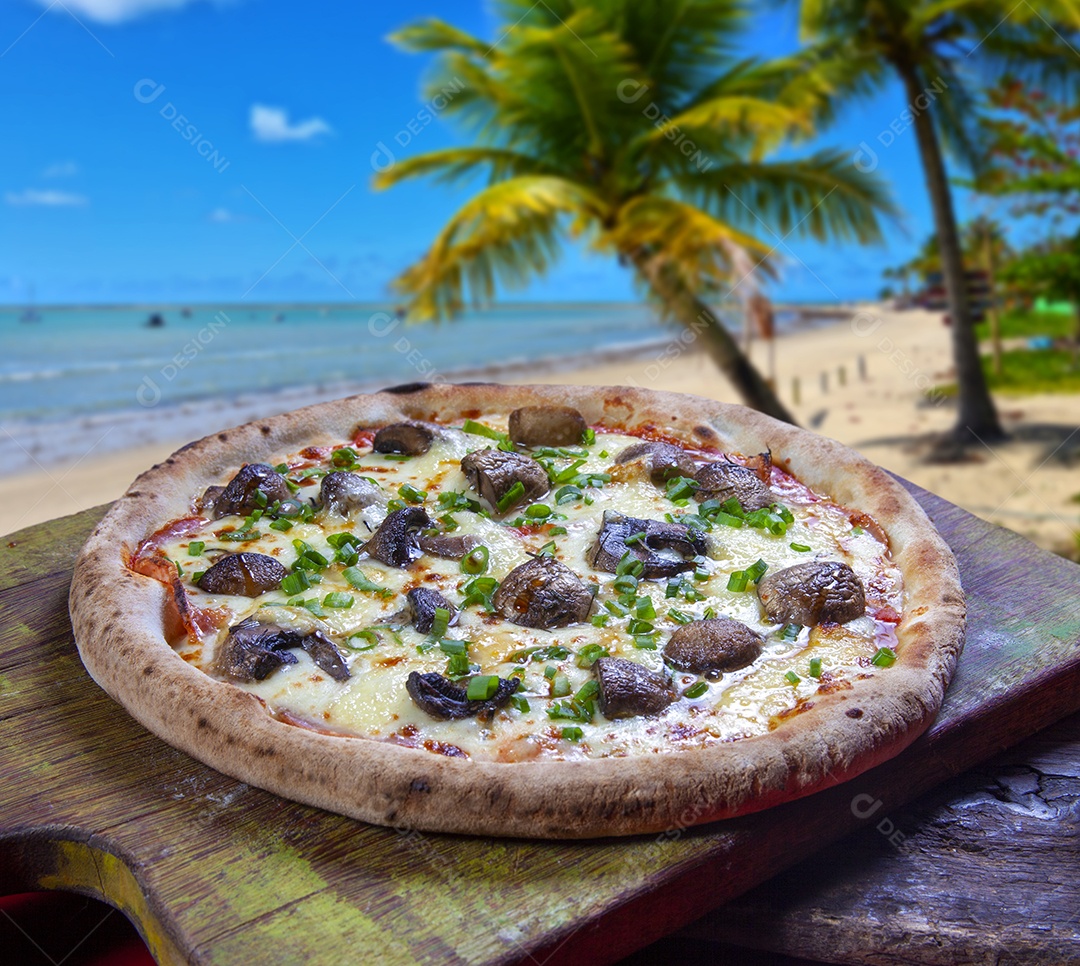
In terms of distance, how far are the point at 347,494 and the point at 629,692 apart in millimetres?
1930

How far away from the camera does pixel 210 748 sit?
9.45 ft

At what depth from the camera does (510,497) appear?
4.40 m

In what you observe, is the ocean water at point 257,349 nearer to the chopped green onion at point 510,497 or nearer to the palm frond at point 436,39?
the palm frond at point 436,39

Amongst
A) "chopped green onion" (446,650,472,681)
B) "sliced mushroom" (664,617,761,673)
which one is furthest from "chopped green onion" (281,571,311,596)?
"sliced mushroom" (664,617,761,673)

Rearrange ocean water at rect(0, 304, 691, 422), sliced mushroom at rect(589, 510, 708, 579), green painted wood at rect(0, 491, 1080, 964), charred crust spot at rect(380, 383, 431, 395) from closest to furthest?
green painted wood at rect(0, 491, 1080, 964)
sliced mushroom at rect(589, 510, 708, 579)
charred crust spot at rect(380, 383, 431, 395)
ocean water at rect(0, 304, 691, 422)

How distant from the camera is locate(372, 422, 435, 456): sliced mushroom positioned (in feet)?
16.5

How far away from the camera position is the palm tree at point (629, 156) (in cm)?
1303

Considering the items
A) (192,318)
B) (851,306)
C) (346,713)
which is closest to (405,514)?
(346,713)

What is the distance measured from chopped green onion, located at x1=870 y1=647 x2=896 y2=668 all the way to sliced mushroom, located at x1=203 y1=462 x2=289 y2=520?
270cm

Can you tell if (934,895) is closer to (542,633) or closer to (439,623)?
(542,633)

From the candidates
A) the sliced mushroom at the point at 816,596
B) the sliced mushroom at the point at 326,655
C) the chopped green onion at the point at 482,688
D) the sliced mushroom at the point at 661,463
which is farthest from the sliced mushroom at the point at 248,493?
the sliced mushroom at the point at 816,596

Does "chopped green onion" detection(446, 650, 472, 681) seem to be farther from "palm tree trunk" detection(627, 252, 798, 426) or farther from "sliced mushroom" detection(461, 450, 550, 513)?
"palm tree trunk" detection(627, 252, 798, 426)

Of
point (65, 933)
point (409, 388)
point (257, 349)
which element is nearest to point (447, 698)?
point (65, 933)

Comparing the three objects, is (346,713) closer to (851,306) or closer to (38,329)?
(851,306)
